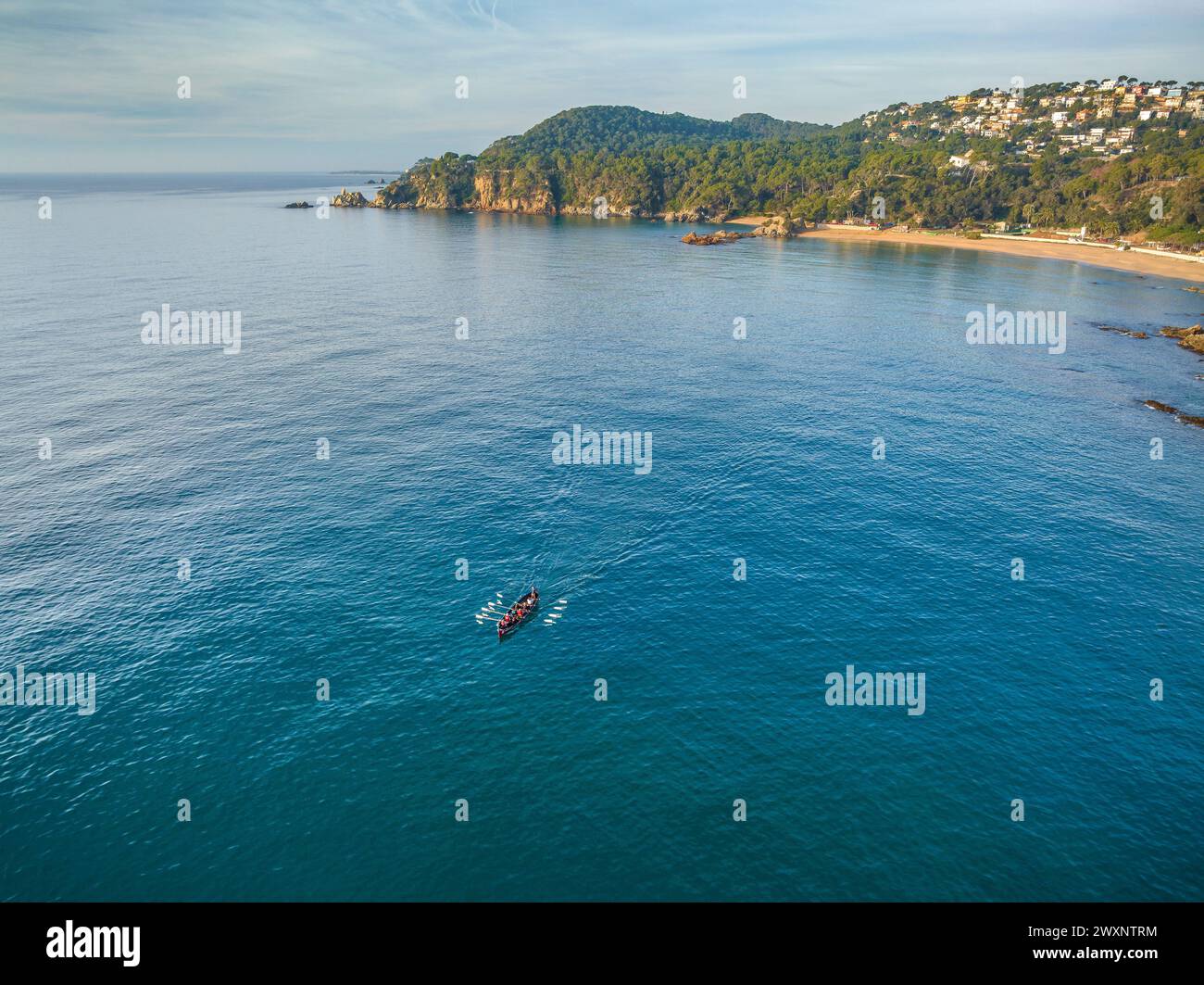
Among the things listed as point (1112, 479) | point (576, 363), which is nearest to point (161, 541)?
point (576, 363)

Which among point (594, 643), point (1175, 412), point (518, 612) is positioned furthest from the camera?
point (1175, 412)
